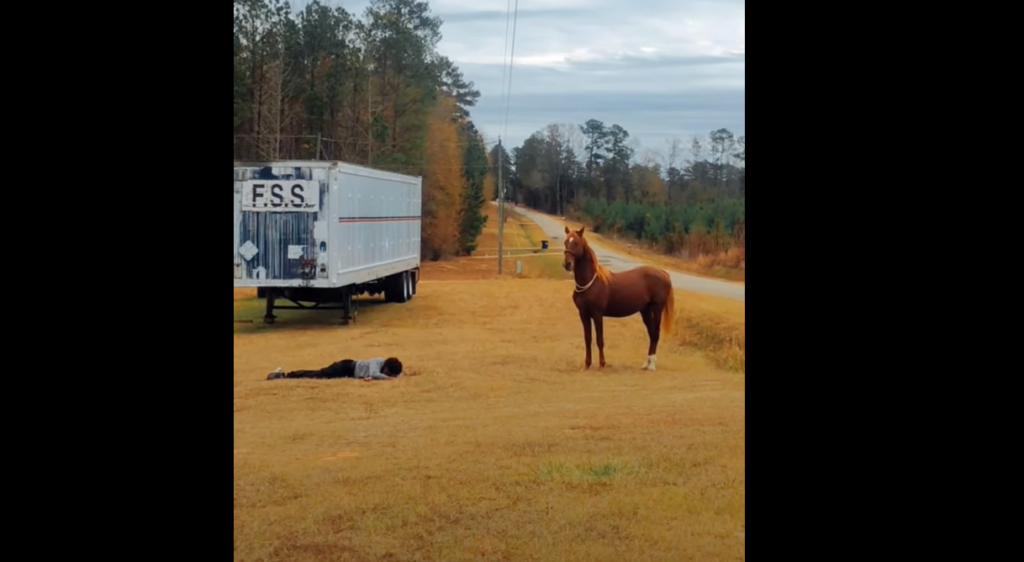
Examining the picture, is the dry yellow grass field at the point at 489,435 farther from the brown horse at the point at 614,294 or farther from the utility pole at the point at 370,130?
the utility pole at the point at 370,130

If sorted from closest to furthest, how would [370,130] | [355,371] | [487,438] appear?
[487,438] < [355,371] < [370,130]

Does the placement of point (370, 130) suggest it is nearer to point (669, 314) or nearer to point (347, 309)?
point (347, 309)

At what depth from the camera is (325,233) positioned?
5848mm

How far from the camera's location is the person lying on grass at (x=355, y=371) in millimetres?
5727

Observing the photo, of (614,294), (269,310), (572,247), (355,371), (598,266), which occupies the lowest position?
(355,371)

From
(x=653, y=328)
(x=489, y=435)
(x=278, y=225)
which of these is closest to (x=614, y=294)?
(x=653, y=328)

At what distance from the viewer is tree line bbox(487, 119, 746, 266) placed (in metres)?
5.85

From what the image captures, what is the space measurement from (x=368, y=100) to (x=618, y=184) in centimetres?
149

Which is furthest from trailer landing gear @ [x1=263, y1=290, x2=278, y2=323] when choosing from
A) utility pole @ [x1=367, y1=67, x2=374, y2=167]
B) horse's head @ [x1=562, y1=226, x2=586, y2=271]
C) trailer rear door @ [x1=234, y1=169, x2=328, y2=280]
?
horse's head @ [x1=562, y1=226, x2=586, y2=271]
